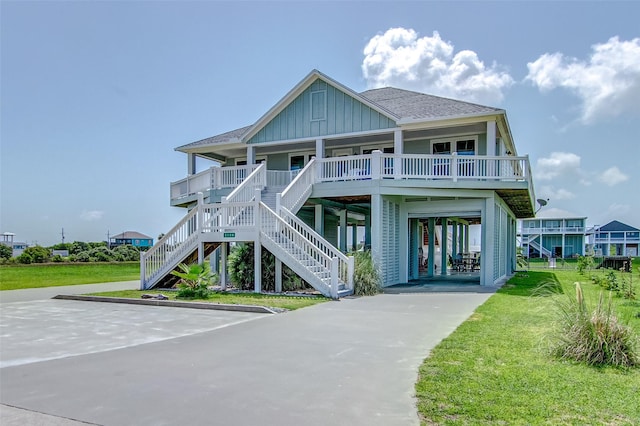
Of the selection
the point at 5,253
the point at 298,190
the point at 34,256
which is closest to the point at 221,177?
the point at 298,190

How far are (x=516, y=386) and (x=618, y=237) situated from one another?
87.8m

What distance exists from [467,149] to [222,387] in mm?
15145

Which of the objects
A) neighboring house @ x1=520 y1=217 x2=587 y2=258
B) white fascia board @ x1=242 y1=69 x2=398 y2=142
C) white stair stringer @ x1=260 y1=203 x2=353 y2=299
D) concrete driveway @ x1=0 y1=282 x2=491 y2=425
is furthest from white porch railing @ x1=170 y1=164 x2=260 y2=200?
neighboring house @ x1=520 y1=217 x2=587 y2=258

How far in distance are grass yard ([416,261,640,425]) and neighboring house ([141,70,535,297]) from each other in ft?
20.0

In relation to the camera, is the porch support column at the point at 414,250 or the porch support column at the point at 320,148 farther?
the porch support column at the point at 414,250

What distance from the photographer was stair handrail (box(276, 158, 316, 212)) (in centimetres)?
1422

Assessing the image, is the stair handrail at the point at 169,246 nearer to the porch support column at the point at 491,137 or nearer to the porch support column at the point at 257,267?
the porch support column at the point at 257,267

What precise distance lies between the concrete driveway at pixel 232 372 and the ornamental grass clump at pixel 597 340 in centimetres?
173

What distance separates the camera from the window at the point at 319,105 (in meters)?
18.3

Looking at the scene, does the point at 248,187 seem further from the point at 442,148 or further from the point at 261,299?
the point at 442,148

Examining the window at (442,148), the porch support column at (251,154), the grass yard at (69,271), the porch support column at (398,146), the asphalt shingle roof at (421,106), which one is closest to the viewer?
the porch support column at (398,146)

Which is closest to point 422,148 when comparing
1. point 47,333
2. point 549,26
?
point 549,26

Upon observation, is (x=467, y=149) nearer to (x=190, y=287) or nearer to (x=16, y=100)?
(x=190, y=287)

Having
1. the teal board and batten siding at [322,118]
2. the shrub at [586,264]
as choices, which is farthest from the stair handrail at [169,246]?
the shrub at [586,264]
